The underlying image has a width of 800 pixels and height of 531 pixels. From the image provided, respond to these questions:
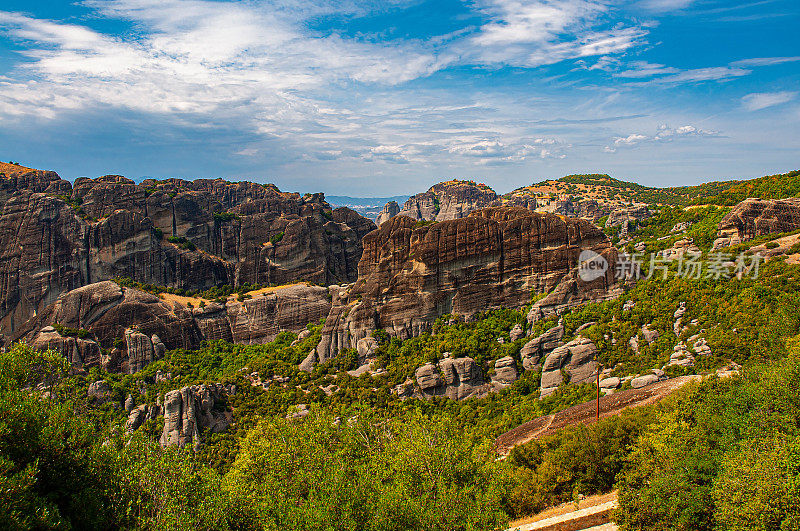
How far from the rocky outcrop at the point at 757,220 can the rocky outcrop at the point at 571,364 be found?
2024cm

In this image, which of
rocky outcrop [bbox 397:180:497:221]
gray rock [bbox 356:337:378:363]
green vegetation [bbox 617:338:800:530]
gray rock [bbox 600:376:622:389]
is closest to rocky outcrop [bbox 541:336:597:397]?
gray rock [bbox 600:376:622:389]

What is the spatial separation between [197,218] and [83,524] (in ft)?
279

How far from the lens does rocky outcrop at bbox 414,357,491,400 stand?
47.1m

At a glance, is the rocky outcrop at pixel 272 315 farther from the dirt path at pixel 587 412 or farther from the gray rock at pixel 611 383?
the gray rock at pixel 611 383

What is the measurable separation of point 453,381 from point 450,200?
430 feet

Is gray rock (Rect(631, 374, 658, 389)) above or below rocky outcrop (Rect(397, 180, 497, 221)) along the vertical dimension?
below

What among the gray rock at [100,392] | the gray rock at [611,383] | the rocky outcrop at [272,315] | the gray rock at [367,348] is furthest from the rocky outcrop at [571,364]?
the gray rock at [100,392]

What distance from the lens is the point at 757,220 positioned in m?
51.2

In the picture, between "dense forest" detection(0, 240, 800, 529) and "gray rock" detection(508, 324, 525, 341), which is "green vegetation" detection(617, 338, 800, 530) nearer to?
"dense forest" detection(0, 240, 800, 529)

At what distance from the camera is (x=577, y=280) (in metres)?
50.0

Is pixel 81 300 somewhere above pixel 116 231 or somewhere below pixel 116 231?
below

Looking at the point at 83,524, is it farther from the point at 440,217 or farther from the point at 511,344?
the point at 440,217

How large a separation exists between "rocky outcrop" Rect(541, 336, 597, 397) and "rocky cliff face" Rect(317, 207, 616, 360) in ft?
22.7

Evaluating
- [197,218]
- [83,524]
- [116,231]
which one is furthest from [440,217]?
[83,524]
